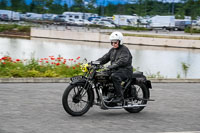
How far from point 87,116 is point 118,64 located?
1.19 m

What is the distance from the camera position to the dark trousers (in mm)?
8016

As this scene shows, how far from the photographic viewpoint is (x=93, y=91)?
7.99 metres

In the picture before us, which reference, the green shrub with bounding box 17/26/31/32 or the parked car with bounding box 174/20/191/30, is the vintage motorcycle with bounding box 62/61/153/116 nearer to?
the green shrub with bounding box 17/26/31/32

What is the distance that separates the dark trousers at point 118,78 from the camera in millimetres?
8016

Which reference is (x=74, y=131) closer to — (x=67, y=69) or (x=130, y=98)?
(x=130, y=98)

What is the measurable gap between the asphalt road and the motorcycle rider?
0.61 m

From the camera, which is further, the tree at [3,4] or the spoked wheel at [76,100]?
the tree at [3,4]

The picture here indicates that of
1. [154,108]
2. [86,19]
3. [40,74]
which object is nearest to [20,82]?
[40,74]

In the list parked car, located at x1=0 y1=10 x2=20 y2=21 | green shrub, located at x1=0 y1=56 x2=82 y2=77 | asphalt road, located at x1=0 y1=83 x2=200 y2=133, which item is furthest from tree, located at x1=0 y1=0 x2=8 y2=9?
asphalt road, located at x1=0 y1=83 x2=200 y2=133

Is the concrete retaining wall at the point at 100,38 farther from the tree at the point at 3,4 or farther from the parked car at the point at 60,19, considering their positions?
the tree at the point at 3,4

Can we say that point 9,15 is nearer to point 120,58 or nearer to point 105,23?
point 105,23

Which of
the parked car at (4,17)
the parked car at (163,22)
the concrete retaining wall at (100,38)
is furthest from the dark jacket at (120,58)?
the parked car at (4,17)

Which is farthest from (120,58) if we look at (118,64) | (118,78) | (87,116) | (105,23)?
(105,23)

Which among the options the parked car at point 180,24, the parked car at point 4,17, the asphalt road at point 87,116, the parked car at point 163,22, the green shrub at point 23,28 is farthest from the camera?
the parked car at point 4,17
